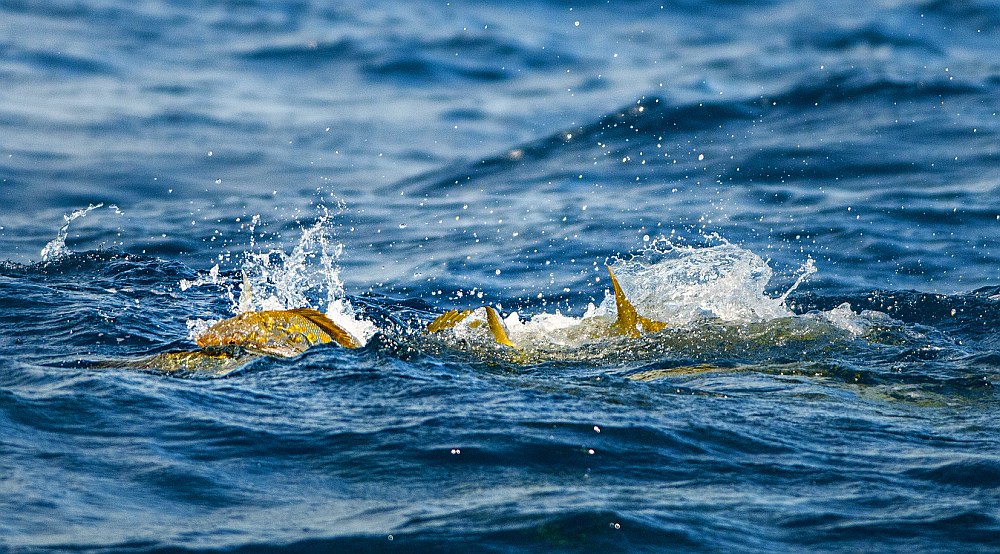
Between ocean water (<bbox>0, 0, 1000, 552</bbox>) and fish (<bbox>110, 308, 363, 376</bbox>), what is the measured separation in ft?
0.54

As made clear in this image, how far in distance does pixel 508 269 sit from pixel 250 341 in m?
4.06

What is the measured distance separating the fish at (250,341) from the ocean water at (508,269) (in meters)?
0.16

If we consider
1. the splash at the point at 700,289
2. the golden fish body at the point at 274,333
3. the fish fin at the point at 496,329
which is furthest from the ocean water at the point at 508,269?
the golden fish body at the point at 274,333

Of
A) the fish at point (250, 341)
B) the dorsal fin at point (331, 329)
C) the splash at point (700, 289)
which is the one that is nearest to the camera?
the fish at point (250, 341)

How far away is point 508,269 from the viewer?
9391 millimetres

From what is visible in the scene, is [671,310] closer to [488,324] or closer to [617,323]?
[617,323]

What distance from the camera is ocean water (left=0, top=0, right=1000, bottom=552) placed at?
3.85m

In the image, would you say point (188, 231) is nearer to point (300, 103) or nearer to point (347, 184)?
point (347, 184)

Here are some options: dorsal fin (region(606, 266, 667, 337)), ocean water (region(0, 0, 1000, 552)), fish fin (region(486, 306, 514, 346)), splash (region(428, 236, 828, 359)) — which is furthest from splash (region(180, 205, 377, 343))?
dorsal fin (region(606, 266, 667, 337))

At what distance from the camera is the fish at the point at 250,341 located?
531cm

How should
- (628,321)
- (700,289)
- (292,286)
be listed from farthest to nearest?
1. (292,286)
2. (700,289)
3. (628,321)

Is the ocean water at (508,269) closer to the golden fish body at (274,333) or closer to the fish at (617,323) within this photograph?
the fish at (617,323)

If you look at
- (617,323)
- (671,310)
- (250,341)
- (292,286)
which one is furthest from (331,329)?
(292,286)

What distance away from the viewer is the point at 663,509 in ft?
12.2
